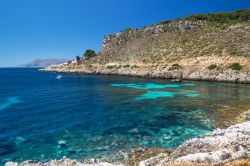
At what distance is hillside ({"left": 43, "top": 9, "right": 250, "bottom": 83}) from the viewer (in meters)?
71.7

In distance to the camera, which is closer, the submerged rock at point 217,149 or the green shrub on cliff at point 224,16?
the submerged rock at point 217,149

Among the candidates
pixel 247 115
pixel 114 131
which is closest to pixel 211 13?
pixel 247 115

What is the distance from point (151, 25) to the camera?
417 feet

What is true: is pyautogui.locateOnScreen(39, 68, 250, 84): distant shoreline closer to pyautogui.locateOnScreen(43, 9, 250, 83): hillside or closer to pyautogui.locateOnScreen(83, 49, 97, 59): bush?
pyautogui.locateOnScreen(43, 9, 250, 83): hillside

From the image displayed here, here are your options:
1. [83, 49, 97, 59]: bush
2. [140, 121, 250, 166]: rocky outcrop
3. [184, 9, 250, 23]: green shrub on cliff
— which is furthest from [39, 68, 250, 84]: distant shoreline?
[83, 49, 97, 59]: bush

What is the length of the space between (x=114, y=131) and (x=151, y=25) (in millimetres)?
109668

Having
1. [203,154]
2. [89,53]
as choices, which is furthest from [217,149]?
[89,53]

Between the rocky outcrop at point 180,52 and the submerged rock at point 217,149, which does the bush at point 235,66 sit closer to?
the rocky outcrop at point 180,52

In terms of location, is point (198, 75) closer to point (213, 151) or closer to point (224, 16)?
point (224, 16)

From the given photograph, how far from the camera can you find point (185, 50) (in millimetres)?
92000

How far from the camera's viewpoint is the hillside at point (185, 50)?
235 feet

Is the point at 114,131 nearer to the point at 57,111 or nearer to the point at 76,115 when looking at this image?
the point at 76,115

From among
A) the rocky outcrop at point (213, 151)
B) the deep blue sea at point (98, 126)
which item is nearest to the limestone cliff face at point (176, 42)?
the deep blue sea at point (98, 126)

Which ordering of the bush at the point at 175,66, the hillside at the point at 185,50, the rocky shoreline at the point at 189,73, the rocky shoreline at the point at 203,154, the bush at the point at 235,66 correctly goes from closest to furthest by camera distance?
the rocky shoreline at the point at 203,154
the rocky shoreline at the point at 189,73
the bush at the point at 235,66
the hillside at the point at 185,50
the bush at the point at 175,66
